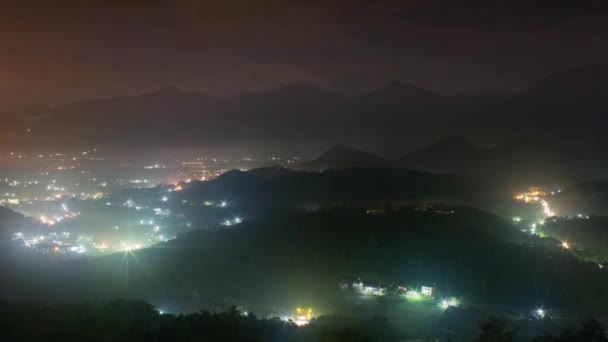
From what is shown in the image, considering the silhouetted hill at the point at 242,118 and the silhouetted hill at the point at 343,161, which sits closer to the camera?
the silhouetted hill at the point at 343,161

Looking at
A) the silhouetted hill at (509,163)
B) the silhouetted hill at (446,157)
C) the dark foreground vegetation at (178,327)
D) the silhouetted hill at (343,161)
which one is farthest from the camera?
the silhouetted hill at (343,161)

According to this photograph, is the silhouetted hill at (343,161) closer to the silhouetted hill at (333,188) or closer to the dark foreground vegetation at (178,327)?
the silhouetted hill at (333,188)

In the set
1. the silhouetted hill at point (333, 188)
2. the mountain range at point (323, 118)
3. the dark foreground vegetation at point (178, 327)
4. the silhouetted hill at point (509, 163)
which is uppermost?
the mountain range at point (323, 118)

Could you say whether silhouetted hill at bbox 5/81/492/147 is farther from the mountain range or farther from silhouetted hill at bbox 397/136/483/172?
silhouetted hill at bbox 397/136/483/172

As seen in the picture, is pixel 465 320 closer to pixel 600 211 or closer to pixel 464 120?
pixel 600 211

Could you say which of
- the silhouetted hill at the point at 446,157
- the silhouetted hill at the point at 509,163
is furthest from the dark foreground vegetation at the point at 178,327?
A: the silhouetted hill at the point at 446,157

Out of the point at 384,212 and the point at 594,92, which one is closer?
the point at 384,212

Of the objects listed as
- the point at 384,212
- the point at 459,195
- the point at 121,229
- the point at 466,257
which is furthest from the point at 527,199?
the point at 121,229

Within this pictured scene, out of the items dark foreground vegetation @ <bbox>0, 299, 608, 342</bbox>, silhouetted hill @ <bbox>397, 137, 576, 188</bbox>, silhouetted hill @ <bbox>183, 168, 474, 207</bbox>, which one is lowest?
dark foreground vegetation @ <bbox>0, 299, 608, 342</bbox>

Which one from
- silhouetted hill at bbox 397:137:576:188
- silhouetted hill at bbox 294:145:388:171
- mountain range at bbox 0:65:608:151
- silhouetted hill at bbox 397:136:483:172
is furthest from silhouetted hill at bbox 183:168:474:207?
mountain range at bbox 0:65:608:151
